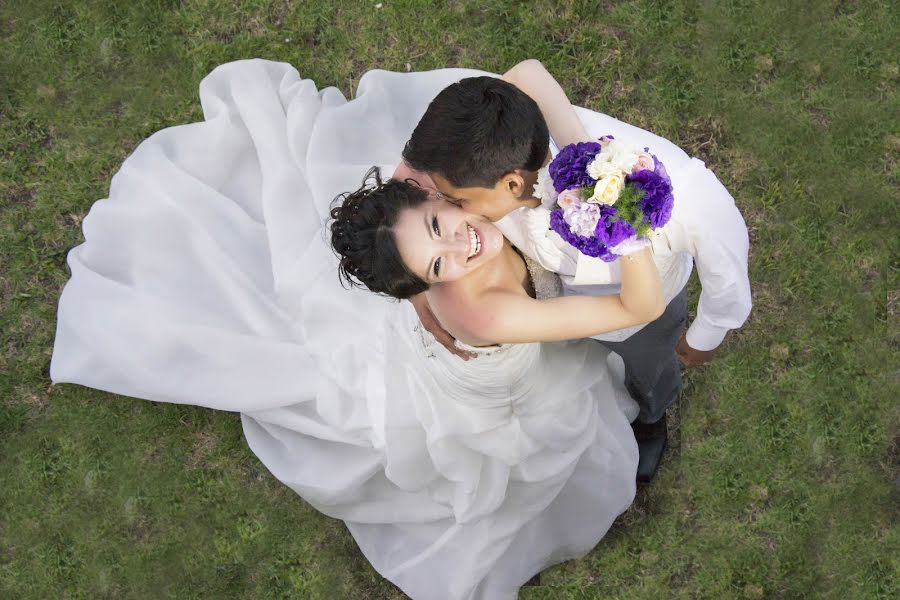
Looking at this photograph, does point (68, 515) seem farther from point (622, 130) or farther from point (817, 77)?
point (817, 77)

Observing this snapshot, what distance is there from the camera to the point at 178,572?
5.37 meters

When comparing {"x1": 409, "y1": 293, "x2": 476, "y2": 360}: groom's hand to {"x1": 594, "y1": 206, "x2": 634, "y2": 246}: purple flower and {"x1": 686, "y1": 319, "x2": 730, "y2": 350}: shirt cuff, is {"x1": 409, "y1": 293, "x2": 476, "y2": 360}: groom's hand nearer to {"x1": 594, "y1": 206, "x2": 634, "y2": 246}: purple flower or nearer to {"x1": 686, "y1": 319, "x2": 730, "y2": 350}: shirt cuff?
{"x1": 686, "y1": 319, "x2": 730, "y2": 350}: shirt cuff

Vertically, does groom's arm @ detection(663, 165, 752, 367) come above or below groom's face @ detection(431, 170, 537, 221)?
below

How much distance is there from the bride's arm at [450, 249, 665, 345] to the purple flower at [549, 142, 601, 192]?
410 mm

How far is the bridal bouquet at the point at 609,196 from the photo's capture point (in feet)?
9.09

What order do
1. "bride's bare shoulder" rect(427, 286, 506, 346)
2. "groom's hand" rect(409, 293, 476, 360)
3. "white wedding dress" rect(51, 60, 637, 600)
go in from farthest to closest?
"white wedding dress" rect(51, 60, 637, 600)
"groom's hand" rect(409, 293, 476, 360)
"bride's bare shoulder" rect(427, 286, 506, 346)

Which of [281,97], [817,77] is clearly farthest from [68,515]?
[817,77]

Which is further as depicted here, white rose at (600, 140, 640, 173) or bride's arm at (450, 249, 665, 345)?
bride's arm at (450, 249, 665, 345)

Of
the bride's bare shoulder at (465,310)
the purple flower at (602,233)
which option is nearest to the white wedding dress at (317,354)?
the bride's bare shoulder at (465,310)

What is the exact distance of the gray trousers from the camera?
4.11 m

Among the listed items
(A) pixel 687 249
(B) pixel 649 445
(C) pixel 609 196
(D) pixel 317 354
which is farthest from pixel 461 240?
(B) pixel 649 445

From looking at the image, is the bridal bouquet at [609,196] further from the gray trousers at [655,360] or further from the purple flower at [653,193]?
the gray trousers at [655,360]

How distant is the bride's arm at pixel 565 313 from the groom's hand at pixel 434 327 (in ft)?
0.95

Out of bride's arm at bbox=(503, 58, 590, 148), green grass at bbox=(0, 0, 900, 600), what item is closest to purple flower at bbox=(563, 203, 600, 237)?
bride's arm at bbox=(503, 58, 590, 148)
